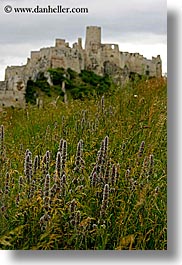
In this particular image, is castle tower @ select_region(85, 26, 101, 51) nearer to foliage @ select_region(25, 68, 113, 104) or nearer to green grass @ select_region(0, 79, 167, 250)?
foliage @ select_region(25, 68, 113, 104)

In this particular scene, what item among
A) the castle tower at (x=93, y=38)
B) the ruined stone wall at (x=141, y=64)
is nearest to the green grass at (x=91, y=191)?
the ruined stone wall at (x=141, y=64)

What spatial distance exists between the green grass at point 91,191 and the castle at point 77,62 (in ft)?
0.23

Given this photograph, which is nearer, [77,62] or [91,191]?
[91,191]

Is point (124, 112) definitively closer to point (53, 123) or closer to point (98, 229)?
point (53, 123)

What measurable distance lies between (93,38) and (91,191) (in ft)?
1.64

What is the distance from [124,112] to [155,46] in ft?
0.82

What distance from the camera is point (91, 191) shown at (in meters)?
1.94

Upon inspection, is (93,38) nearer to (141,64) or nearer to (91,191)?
(141,64)

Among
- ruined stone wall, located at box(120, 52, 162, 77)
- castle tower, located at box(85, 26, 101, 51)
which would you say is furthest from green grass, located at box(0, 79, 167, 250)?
castle tower, located at box(85, 26, 101, 51)

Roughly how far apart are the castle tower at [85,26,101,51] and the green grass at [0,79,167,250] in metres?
0.24

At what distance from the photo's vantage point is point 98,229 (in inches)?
75.4

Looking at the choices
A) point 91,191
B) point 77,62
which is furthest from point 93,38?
point 91,191

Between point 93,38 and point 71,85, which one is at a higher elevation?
point 93,38

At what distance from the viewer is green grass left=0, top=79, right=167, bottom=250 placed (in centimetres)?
190
